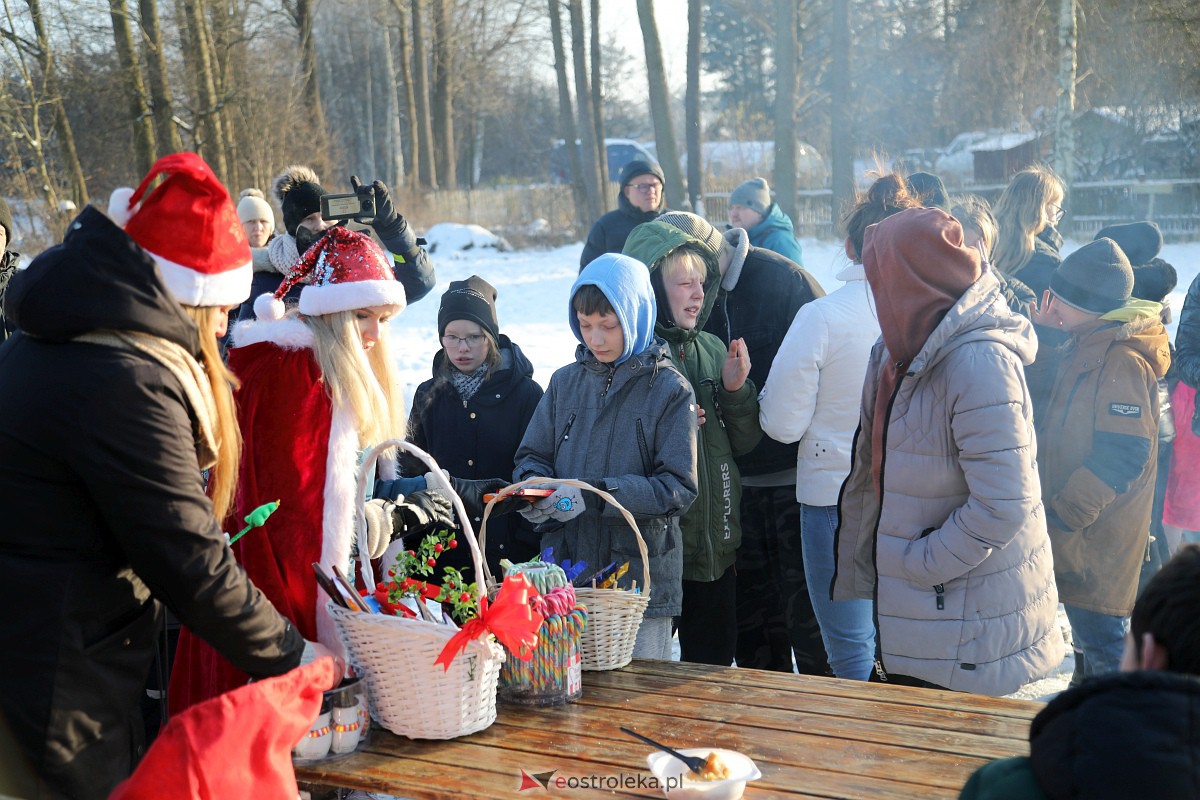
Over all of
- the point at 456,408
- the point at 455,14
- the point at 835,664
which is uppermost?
the point at 455,14

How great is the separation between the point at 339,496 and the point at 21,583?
0.76 metres

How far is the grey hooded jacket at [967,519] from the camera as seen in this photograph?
8.24 ft

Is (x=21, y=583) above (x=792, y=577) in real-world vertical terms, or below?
above

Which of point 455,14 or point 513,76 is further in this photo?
point 513,76

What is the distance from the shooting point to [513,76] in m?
45.5

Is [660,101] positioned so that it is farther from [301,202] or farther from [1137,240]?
[301,202]

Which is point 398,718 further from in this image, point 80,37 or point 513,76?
point 513,76

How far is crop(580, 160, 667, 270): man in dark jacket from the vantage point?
617 cm

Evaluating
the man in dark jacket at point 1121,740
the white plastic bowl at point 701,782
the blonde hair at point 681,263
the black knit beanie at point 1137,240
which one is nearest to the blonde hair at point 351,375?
the white plastic bowl at point 701,782

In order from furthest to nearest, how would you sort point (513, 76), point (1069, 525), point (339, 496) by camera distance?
point (513, 76) → point (1069, 525) → point (339, 496)

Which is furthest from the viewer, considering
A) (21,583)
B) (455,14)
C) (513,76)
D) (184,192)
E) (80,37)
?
(513,76)

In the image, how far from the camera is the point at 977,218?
383cm

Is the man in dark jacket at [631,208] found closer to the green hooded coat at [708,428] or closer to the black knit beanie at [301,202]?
the black knit beanie at [301,202]

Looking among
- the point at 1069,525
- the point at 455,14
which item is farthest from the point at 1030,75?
the point at 1069,525
